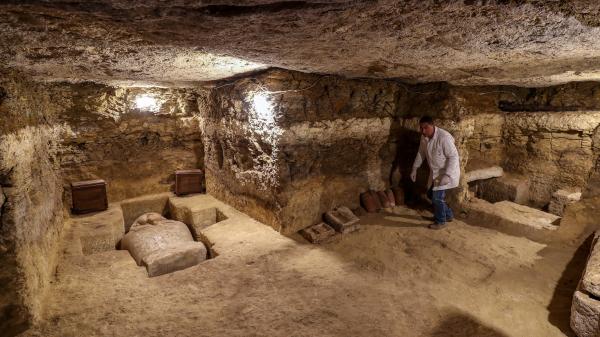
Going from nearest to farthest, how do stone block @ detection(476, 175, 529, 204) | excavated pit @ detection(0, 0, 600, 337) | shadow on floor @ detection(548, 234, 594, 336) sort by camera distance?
excavated pit @ detection(0, 0, 600, 337) < shadow on floor @ detection(548, 234, 594, 336) < stone block @ detection(476, 175, 529, 204)

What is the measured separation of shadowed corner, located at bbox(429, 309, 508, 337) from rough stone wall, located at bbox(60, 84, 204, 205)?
4.74m

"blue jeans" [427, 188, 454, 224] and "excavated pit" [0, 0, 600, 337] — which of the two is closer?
"excavated pit" [0, 0, 600, 337]

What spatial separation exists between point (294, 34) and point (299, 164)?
2175 millimetres

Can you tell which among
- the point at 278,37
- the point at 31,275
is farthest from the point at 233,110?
the point at 31,275

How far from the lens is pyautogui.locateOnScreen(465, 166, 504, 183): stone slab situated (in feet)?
16.6

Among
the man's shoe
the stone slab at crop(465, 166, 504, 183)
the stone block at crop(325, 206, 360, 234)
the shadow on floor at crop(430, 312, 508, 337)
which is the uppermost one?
the stone slab at crop(465, 166, 504, 183)

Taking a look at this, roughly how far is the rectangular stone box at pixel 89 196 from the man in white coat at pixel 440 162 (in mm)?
4758

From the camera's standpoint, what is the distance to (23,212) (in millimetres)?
2439

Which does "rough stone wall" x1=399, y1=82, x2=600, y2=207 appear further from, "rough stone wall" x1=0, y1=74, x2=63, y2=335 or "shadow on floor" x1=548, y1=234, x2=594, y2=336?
"rough stone wall" x1=0, y1=74, x2=63, y2=335

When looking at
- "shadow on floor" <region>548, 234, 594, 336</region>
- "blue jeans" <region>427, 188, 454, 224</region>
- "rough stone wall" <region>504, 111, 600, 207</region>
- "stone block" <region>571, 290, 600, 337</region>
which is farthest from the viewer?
"rough stone wall" <region>504, 111, 600, 207</region>

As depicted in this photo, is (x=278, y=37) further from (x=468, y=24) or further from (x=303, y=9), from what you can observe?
(x=468, y=24)

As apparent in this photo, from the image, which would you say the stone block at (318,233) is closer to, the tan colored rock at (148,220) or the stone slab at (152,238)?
the stone slab at (152,238)

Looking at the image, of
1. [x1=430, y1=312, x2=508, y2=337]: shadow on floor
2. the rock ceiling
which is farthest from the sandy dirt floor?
the rock ceiling

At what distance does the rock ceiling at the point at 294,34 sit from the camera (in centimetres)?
148
